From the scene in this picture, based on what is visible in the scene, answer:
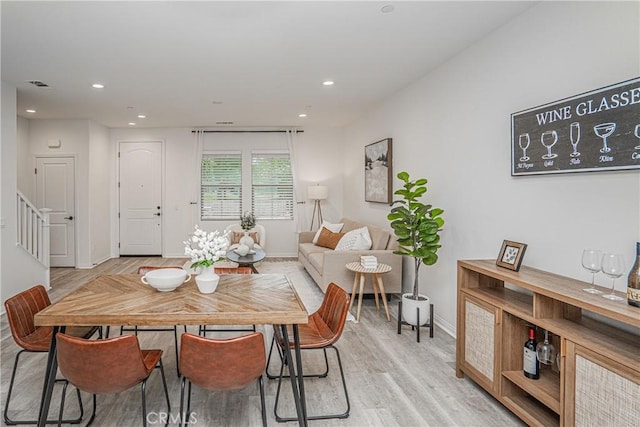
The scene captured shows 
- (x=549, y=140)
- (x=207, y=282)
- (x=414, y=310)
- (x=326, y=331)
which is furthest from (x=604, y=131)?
(x=207, y=282)

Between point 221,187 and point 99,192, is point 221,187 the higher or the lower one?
the higher one

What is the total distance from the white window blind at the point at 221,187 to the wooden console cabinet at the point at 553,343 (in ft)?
19.5

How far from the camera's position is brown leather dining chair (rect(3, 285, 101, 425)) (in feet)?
7.26

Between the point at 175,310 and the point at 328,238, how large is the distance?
4280 mm

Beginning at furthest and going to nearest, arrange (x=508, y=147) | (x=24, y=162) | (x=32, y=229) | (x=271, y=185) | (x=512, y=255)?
(x=271, y=185)
(x=24, y=162)
(x=32, y=229)
(x=508, y=147)
(x=512, y=255)

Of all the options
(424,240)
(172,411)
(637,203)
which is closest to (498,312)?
(637,203)

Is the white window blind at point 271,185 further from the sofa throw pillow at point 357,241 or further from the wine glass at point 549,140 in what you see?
the wine glass at point 549,140

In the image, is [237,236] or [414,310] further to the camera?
[237,236]

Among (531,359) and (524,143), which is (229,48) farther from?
(531,359)

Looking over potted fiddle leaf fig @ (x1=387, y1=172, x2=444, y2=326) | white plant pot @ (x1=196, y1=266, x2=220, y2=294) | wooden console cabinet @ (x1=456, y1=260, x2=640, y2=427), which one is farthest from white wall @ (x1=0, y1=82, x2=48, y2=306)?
wooden console cabinet @ (x1=456, y1=260, x2=640, y2=427)

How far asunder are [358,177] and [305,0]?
14.8 ft

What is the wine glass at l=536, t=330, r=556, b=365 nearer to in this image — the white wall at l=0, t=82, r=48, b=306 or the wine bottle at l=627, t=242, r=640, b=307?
the wine bottle at l=627, t=242, r=640, b=307

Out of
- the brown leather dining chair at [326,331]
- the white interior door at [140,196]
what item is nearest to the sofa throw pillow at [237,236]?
the white interior door at [140,196]

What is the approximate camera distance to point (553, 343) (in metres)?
2.44
